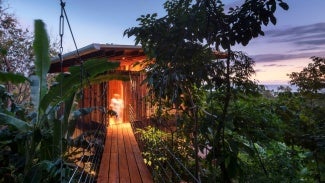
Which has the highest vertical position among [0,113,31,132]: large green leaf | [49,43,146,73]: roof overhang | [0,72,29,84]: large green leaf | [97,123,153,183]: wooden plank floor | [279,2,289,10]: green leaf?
[49,43,146,73]: roof overhang

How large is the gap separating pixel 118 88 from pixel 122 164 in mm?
6831

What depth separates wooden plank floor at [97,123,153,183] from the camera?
415cm

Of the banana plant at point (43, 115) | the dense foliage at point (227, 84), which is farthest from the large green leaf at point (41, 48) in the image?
the dense foliage at point (227, 84)

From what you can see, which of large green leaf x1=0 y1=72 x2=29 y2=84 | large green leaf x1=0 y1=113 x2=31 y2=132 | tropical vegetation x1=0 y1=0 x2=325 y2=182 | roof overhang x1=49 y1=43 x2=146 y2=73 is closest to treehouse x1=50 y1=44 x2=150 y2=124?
roof overhang x1=49 y1=43 x2=146 y2=73

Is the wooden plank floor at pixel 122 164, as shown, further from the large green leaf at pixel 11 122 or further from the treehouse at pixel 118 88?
the treehouse at pixel 118 88

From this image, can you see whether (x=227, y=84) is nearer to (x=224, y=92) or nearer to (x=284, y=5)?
(x=224, y=92)

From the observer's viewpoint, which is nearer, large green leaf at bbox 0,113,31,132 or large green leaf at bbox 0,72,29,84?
large green leaf at bbox 0,113,31,132

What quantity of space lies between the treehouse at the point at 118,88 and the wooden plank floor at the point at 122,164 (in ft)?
6.63

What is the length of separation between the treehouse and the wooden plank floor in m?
2.02

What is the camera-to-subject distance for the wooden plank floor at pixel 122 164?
4.15 metres

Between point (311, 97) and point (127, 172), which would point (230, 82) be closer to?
point (311, 97)

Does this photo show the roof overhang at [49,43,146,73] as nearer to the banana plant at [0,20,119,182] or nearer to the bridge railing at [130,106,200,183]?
the bridge railing at [130,106,200,183]

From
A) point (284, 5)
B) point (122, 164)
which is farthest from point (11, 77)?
point (284, 5)

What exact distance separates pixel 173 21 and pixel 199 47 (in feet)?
1.13
